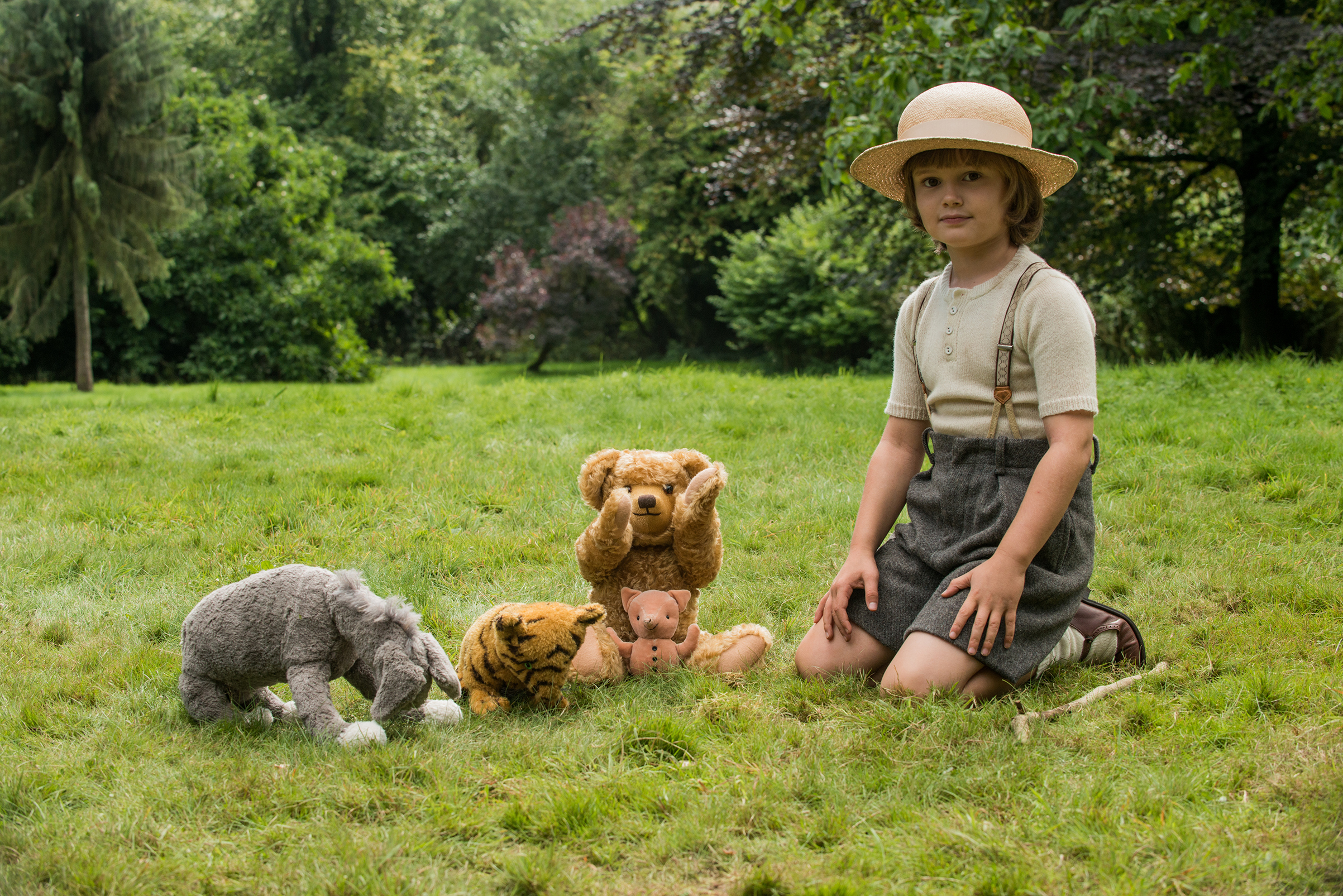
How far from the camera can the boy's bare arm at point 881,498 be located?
2975 millimetres

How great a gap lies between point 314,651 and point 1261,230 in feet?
35.2

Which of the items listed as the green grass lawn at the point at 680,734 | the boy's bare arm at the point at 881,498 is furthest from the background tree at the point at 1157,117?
the boy's bare arm at the point at 881,498

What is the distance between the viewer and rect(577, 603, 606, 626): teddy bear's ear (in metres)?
2.73

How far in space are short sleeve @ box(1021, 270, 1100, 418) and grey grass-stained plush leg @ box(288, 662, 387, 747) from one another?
6.31 feet

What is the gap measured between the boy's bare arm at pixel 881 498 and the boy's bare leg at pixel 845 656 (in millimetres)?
73

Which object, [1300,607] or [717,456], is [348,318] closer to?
[717,456]

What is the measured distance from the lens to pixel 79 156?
10.7 m

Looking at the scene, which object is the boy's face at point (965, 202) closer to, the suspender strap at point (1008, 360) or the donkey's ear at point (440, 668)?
the suspender strap at point (1008, 360)

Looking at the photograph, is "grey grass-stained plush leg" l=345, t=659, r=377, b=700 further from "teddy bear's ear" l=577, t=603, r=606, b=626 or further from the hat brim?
the hat brim

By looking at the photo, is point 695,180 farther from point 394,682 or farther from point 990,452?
point 394,682

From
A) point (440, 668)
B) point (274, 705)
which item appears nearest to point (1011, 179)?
point (440, 668)

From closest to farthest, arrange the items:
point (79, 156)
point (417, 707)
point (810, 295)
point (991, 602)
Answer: point (417, 707)
point (991, 602)
point (79, 156)
point (810, 295)

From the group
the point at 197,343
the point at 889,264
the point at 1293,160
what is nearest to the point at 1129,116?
the point at 1293,160

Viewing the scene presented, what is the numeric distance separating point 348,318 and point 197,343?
242 cm
